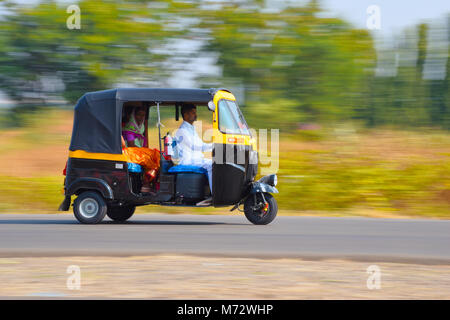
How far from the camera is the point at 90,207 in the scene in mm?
13305

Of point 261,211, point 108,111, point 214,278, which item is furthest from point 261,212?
point 214,278

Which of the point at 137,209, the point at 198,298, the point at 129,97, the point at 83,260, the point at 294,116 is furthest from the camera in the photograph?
the point at 294,116

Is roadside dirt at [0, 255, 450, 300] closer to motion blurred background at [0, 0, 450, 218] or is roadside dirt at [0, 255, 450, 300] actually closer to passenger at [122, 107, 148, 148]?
passenger at [122, 107, 148, 148]

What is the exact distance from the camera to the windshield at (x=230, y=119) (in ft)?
41.8

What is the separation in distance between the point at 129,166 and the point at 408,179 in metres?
6.94

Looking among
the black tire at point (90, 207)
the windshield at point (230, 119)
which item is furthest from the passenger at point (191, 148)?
the black tire at point (90, 207)

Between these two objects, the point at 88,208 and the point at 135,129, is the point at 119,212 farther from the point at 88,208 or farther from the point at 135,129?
the point at 135,129

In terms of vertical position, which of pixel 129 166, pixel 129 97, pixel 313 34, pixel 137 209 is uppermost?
pixel 313 34

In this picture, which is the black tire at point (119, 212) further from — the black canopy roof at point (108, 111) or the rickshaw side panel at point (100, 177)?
the black canopy roof at point (108, 111)

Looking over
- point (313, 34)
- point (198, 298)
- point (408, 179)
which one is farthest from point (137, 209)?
point (198, 298)

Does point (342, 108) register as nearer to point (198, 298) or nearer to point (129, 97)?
point (129, 97)

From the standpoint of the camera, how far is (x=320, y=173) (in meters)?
17.6

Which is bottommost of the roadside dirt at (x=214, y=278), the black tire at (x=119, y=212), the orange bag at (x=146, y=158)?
the black tire at (x=119, y=212)

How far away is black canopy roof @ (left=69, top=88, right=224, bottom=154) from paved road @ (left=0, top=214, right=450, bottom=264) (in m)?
1.34
